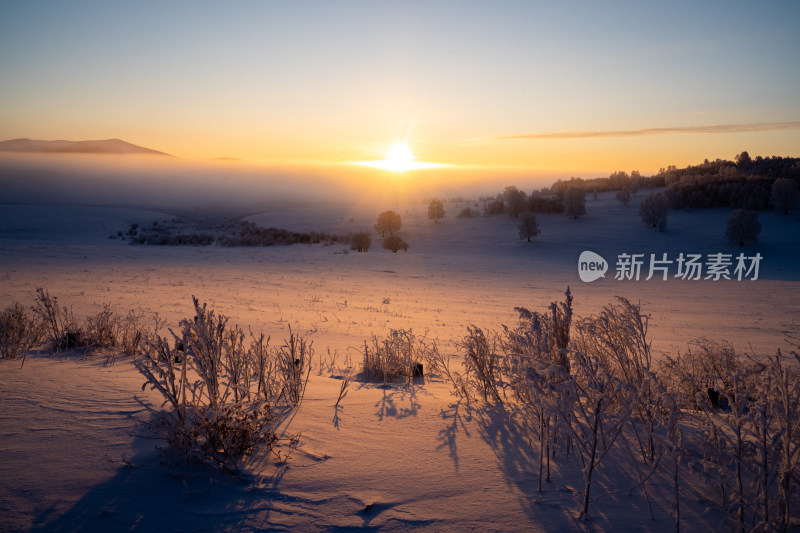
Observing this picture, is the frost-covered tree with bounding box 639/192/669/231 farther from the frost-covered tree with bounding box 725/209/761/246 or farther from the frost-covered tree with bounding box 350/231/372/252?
the frost-covered tree with bounding box 350/231/372/252

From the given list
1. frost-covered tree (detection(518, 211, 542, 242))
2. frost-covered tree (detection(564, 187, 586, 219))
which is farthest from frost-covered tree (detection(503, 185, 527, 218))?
frost-covered tree (detection(518, 211, 542, 242))

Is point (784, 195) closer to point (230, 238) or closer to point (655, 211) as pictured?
point (655, 211)

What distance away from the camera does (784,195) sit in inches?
1325

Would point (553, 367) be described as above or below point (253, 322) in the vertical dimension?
above

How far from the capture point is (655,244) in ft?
99.5

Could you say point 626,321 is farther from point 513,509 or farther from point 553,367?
point 513,509

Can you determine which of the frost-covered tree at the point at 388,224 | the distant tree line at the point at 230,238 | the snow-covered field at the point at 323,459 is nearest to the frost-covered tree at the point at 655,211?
the frost-covered tree at the point at 388,224

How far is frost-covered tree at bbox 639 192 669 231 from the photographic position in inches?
1302

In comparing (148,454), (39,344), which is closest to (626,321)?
(148,454)

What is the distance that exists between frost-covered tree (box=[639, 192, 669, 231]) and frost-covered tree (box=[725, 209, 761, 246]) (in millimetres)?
4943

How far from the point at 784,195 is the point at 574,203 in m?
14.5

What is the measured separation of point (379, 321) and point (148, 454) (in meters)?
7.78

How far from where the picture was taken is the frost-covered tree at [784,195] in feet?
111

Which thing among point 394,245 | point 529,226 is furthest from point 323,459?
point 529,226
